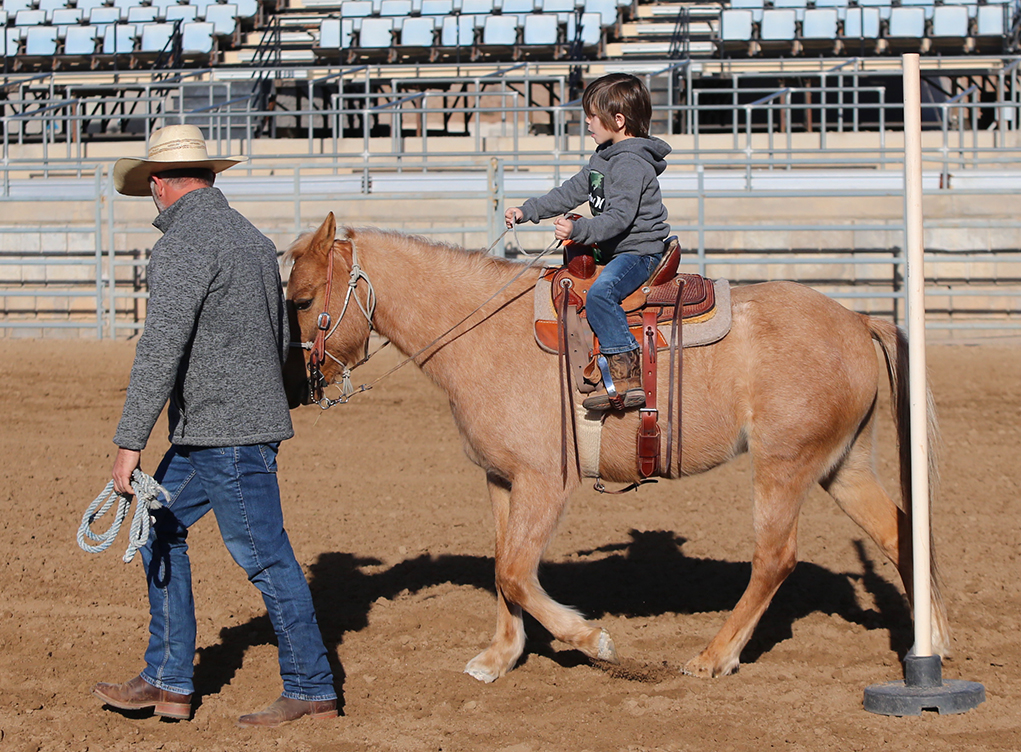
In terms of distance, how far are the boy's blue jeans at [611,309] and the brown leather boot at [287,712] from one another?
1.63 metres

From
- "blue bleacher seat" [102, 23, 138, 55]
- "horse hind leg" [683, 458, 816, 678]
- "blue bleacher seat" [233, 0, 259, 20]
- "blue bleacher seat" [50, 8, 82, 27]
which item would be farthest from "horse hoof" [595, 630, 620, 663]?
"blue bleacher seat" [50, 8, 82, 27]

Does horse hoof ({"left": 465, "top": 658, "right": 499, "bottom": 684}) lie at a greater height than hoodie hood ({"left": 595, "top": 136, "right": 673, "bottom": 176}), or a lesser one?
lesser

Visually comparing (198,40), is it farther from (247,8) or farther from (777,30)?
(777,30)

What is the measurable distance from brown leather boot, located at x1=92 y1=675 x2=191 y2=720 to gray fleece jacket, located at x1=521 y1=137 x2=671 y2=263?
7.11 ft

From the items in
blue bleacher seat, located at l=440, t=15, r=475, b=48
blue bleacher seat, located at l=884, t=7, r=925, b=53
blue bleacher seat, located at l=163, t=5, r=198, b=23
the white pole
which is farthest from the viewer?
blue bleacher seat, located at l=163, t=5, r=198, b=23

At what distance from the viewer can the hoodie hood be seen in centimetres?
377

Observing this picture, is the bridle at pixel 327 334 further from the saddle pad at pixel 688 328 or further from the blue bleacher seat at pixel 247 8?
the blue bleacher seat at pixel 247 8

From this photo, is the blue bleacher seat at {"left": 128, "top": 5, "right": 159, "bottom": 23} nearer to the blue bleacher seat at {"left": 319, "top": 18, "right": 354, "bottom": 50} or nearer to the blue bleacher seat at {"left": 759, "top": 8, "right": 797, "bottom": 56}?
the blue bleacher seat at {"left": 319, "top": 18, "right": 354, "bottom": 50}

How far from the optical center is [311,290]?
3916 mm

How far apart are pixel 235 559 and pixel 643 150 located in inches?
82.4

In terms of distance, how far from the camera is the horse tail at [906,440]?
13.2ft

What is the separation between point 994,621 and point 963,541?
1.23 m

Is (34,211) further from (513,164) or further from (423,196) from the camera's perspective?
(513,164)

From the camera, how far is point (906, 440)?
14.0 ft
